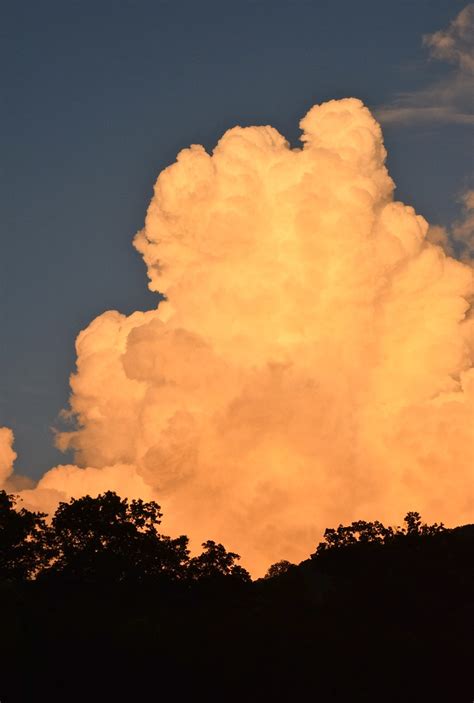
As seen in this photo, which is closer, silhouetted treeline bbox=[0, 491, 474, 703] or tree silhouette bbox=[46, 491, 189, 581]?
silhouetted treeline bbox=[0, 491, 474, 703]

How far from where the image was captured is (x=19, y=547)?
9856 cm

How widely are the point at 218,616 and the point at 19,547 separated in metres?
27.3

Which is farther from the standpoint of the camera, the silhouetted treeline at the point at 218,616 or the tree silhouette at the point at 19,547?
the tree silhouette at the point at 19,547

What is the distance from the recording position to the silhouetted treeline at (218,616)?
67062 millimetres

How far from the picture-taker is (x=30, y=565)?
97.8 metres

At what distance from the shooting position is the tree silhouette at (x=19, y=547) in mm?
97812

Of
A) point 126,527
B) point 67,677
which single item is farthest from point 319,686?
point 126,527

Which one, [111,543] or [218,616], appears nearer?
[218,616]

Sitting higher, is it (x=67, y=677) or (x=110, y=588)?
(x=110, y=588)

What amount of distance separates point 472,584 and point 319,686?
2294 centimetres

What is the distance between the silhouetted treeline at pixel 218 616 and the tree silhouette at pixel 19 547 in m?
0.12

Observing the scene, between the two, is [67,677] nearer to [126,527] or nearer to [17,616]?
[17,616]

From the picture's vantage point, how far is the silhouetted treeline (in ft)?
220

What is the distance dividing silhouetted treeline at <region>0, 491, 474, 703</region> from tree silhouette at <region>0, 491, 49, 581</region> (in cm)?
12
